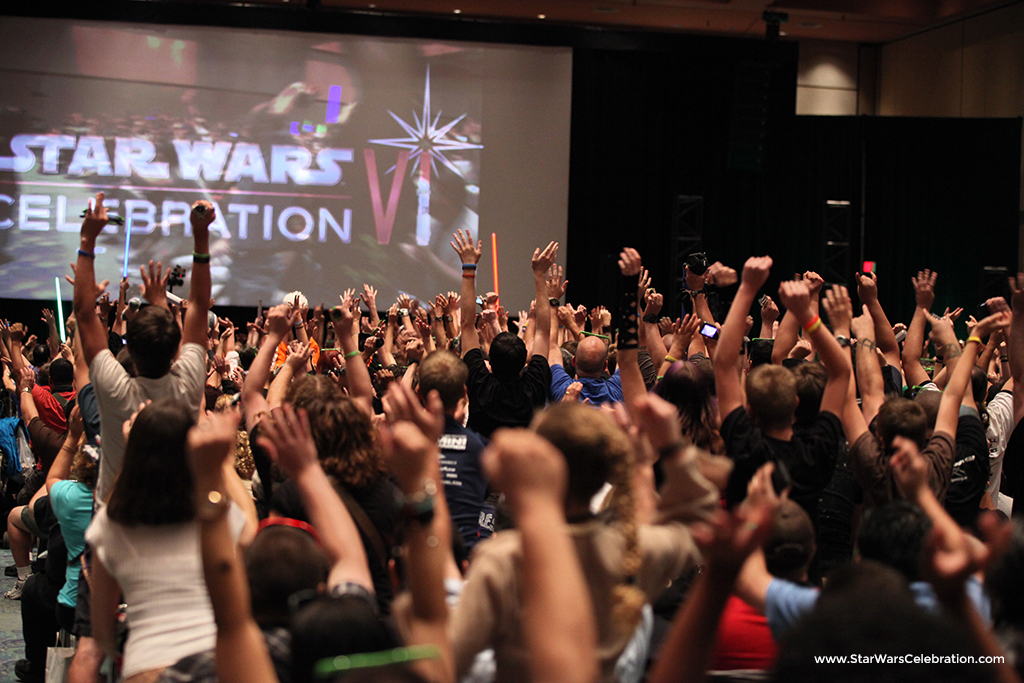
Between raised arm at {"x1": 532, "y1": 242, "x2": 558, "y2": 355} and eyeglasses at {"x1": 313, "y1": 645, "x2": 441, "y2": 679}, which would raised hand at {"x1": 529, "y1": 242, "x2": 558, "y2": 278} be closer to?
raised arm at {"x1": 532, "y1": 242, "x2": 558, "y2": 355}

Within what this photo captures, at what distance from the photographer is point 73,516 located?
3.08 metres

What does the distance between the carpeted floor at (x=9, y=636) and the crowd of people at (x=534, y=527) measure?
69 cm

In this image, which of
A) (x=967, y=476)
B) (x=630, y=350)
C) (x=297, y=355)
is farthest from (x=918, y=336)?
(x=297, y=355)

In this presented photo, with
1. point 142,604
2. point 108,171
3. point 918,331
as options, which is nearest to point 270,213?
point 108,171

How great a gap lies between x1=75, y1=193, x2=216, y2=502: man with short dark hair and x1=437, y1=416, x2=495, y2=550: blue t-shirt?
0.75 meters

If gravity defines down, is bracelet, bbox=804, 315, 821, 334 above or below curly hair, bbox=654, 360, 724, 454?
above

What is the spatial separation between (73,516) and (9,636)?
1.77 metres

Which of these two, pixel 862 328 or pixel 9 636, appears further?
pixel 9 636

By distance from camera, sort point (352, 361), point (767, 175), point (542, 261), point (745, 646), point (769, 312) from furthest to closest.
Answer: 1. point (767, 175)
2. point (769, 312)
3. point (542, 261)
4. point (352, 361)
5. point (745, 646)

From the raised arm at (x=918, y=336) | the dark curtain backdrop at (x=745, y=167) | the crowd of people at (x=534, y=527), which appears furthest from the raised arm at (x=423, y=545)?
the dark curtain backdrop at (x=745, y=167)

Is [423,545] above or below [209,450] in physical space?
below

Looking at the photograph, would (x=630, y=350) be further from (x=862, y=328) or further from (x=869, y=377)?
(x=862, y=328)

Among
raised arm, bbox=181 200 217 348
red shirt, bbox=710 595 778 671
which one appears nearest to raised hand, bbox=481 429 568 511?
red shirt, bbox=710 595 778 671

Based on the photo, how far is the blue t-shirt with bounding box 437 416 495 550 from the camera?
2676 millimetres
